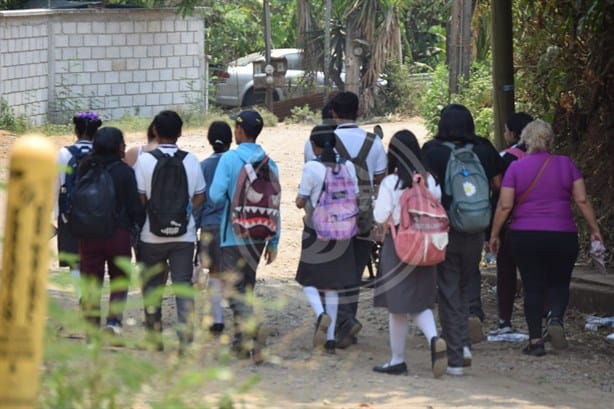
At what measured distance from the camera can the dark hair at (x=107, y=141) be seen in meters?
8.33

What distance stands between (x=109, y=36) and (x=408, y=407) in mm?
21400

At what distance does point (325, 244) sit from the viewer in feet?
28.2

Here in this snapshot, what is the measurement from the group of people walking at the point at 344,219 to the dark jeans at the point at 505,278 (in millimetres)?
551

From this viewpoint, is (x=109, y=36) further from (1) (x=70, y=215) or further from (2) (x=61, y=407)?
(2) (x=61, y=407)

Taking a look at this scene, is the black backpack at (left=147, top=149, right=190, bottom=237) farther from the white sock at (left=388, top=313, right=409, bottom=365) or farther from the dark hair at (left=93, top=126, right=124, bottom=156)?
the white sock at (left=388, top=313, right=409, bottom=365)

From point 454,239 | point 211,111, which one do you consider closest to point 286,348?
point 454,239

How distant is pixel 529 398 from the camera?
24.7ft

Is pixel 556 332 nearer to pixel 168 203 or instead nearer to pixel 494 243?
pixel 494 243

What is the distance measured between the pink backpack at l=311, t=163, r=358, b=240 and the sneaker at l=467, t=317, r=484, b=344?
1.25 metres

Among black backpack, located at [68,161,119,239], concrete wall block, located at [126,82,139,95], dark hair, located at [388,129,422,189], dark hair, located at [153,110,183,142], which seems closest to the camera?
dark hair, located at [388,129,422,189]

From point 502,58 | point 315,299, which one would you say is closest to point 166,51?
point 502,58

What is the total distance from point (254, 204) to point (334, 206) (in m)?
0.60

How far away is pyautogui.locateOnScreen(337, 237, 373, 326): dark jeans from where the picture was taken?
8906mm

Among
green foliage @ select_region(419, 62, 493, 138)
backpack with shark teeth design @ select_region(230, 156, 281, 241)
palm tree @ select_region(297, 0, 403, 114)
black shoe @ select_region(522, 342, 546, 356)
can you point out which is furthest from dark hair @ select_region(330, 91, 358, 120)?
palm tree @ select_region(297, 0, 403, 114)
